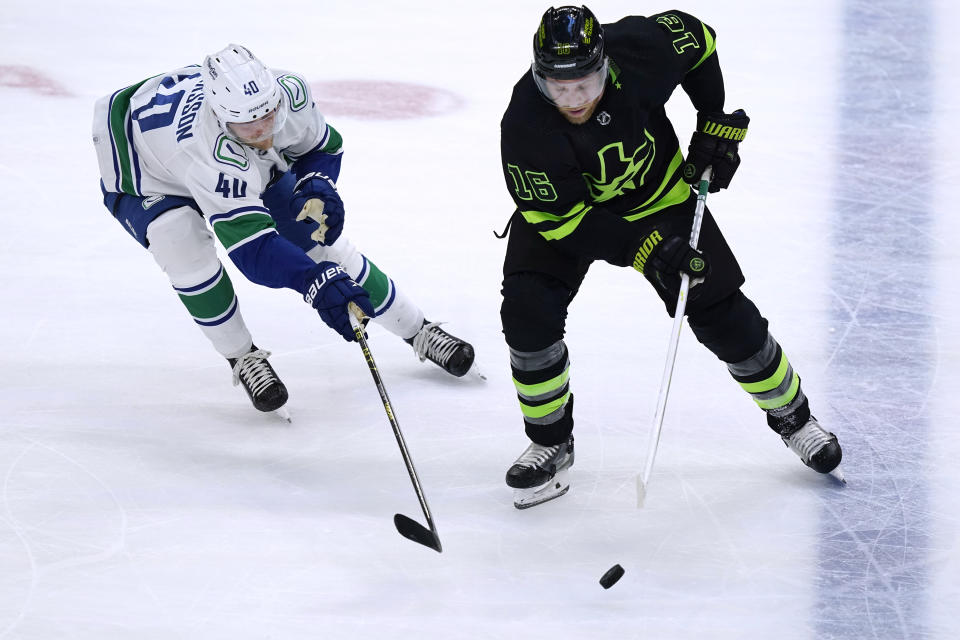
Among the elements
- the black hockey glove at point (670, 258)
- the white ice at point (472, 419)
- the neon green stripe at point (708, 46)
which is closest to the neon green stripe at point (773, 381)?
the white ice at point (472, 419)

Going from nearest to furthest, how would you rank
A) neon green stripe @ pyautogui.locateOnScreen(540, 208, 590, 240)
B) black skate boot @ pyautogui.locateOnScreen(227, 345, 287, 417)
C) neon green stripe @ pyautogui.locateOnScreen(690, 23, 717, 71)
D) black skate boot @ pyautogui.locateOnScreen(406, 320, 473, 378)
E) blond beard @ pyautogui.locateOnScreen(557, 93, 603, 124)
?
blond beard @ pyautogui.locateOnScreen(557, 93, 603, 124) → neon green stripe @ pyautogui.locateOnScreen(540, 208, 590, 240) → neon green stripe @ pyautogui.locateOnScreen(690, 23, 717, 71) → black skate boot @ pyautogui.locateOnScreen(227, 345, 287, 417) → black skate boot @ pyautogui.locateOnScreen(406, 320, 473, 378)

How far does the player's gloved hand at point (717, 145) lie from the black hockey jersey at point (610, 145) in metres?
0.09

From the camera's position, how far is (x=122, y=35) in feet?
18.8

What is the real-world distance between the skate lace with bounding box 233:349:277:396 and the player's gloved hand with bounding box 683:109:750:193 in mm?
1280

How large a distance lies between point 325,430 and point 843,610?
1461mm

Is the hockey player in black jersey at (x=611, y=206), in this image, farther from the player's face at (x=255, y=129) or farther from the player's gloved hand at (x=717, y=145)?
the player's face at (x=255, y=129)

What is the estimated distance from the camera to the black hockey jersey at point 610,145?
2551 millimetres

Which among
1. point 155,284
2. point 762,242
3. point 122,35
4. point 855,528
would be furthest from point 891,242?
point 122,35

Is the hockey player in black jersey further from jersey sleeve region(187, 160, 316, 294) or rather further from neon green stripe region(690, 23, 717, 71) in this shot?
jersey sleeve region(187, 160, 316, 294)

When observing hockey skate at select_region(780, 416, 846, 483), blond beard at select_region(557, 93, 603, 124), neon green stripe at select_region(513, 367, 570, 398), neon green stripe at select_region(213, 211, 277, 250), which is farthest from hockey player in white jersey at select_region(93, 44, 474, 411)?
hockey skate at select_region(780, 416, 846, 483)

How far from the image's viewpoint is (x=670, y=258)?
254cm

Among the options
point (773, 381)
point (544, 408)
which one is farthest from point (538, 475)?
point (773, 381)

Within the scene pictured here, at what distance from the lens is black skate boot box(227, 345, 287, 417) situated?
127 inches

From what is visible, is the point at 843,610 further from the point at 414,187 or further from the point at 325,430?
the point at 414,187
